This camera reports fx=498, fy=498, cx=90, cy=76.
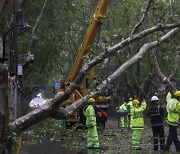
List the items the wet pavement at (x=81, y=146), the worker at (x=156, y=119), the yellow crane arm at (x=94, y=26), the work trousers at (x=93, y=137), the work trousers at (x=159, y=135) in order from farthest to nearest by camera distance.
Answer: the yellow crane arm at (x=94, y=26)
the wet pavement at (x=81, y=146)
the work trousers at (x=93, y=137)
the work trousers at (x=159, y=135)
the worker at (x=156, y=119)

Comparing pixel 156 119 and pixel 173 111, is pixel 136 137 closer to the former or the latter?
pixel 156 119

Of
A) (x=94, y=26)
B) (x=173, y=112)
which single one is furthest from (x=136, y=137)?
(x=94, y=26)

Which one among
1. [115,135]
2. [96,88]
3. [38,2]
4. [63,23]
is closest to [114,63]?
[63,23]

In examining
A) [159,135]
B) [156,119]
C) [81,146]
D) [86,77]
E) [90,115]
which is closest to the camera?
[156,119]

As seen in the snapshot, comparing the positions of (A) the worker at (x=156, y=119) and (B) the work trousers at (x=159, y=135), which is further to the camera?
(B) the work trousers at (x=159, y=135)

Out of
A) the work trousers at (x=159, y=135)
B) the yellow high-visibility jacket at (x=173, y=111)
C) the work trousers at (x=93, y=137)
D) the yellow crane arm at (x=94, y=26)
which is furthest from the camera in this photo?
the yellow crane arm at (x=94, y=26)

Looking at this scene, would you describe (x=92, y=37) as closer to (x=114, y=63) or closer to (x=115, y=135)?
(x=115, y=135)

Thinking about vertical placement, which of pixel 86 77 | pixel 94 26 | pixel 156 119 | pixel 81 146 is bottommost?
pixel 81 146

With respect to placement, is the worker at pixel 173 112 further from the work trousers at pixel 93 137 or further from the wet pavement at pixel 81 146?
the work trousers at pixel 93 137

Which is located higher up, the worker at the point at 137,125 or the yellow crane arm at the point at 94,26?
the yellow crane arm at the point at 94,26

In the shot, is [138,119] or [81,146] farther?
[81,146]

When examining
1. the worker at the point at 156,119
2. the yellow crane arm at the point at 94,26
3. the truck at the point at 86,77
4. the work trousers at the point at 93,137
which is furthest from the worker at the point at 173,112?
the yellow crane arm at the point at 94,26

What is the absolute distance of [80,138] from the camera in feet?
74.9

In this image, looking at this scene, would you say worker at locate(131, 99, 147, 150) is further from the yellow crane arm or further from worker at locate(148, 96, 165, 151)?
the yellow crane arm
